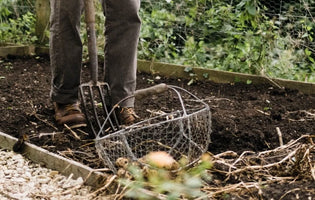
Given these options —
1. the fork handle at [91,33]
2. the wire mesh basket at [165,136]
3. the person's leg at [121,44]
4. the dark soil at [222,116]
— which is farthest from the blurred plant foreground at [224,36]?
the fork handle at [91,33]

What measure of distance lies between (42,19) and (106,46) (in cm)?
295

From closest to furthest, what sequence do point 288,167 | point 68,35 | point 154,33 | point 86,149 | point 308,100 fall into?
1. point 288,167
2. point 86,149
3. point 68,35
4. point 308,100
5. point 154,33

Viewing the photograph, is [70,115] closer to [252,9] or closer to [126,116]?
[126,116]

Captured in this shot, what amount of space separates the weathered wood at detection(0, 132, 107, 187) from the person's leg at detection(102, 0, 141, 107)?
61cm

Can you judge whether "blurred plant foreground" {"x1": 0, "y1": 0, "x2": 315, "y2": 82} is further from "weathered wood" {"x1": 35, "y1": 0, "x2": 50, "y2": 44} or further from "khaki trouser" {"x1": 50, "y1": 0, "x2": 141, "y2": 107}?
"khaki trouser" {"x1": 50, "y1": 0, "x2": 141, "y2": 107}

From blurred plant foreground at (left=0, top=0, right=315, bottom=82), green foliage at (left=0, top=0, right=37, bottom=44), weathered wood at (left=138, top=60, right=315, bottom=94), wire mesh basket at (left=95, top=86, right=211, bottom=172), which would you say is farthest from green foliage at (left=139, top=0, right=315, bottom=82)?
green foliage at (left=0, top=0, right=37, bottom=44)

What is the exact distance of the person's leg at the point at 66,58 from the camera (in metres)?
3.29

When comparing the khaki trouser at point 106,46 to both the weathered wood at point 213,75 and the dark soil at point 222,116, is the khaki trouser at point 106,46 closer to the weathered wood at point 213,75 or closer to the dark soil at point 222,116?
the dark soil at point 222,116

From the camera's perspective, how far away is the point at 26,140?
3072 millimetres

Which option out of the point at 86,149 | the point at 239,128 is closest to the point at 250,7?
the point at 239,128

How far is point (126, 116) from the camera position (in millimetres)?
3336

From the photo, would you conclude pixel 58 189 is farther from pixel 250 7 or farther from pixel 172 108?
pixel 250 7

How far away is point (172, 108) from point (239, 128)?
2.32ft

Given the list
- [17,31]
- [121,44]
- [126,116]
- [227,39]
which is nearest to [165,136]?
[126,116]
